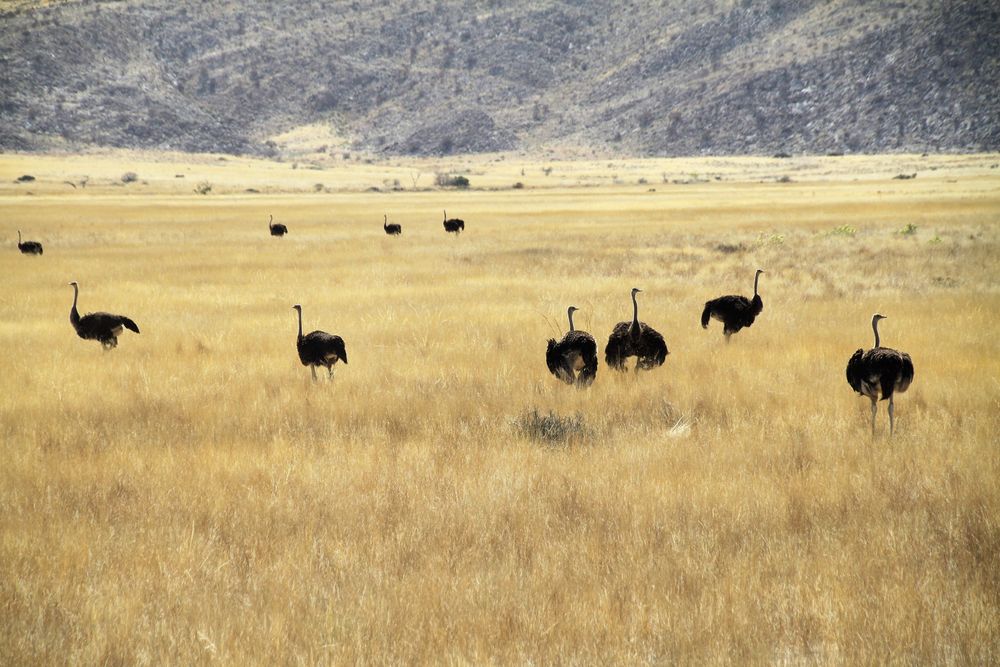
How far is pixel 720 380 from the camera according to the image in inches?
435

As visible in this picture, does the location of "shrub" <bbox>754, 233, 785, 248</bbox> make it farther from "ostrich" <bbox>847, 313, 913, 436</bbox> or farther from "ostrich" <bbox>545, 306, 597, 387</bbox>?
"ostrich" <bbox>847, 313, 913, 436</bbox>

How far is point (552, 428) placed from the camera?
871 cm

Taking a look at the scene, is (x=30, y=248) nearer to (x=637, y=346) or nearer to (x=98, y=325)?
(x=98, y=325)

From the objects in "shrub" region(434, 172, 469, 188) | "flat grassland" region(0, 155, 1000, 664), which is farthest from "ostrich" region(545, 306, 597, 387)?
"shrub" region(434, 172, 469, 188)

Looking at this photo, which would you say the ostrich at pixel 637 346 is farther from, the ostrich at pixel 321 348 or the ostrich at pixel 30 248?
the ostrich at pixel 30 248

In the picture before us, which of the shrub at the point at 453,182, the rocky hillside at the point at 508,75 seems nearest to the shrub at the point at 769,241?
the shrub at the point at 453,182

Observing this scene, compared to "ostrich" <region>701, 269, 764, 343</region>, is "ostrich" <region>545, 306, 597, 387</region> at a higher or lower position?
lower

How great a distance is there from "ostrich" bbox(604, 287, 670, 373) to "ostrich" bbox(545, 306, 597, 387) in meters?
0.94

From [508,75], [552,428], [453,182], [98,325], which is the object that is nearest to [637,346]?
[552,428]

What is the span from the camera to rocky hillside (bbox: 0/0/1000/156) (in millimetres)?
123750

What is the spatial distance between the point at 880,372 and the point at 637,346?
12.0 ft

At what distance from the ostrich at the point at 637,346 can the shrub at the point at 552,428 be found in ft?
7.32

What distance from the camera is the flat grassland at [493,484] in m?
4.82

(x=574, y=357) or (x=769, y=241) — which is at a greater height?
(x=769, y=241)
